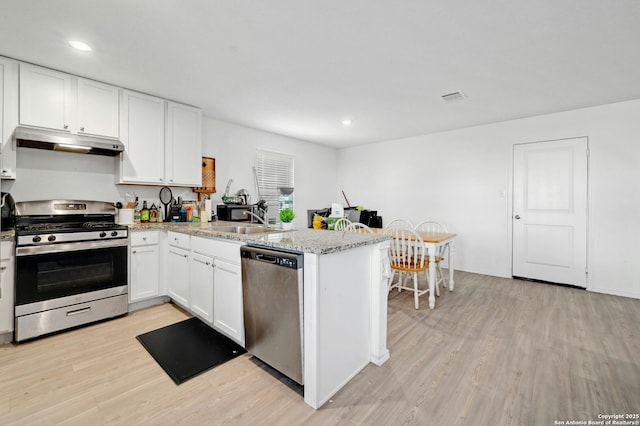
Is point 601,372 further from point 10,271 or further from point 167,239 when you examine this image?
point 10,271

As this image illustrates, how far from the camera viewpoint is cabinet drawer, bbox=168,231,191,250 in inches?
105

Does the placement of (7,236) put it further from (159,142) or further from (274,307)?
(274,307)

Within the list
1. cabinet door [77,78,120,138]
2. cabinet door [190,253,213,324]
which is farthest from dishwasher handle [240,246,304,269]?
cabinet door [77,78,120,138]

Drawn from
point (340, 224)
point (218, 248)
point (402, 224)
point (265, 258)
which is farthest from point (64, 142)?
point (402, 224)

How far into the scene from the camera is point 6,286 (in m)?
2.21

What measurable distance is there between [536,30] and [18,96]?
170 inches

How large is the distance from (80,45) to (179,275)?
7.05ft

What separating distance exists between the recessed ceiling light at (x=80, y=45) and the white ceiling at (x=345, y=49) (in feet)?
0.19

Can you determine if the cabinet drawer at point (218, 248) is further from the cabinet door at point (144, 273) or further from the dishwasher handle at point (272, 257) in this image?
the cabinet door at point (144, 273)

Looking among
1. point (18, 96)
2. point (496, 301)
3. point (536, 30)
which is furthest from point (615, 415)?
point (18, 96)

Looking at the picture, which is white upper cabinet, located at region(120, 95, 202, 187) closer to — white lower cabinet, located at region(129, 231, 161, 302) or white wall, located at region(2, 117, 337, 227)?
white wall, located at region(2, 117, 337, 227)

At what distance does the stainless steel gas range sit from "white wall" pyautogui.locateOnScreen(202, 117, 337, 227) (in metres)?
1.73

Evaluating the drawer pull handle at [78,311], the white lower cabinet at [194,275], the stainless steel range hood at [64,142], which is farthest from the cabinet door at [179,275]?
the stainless steel range hood at [64,142]

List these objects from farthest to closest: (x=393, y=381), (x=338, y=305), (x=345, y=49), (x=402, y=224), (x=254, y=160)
A: (x=402, y=224), (x=254, y=160), (x=345, y=49), (x=393, y=381), (x=338, y=305)
